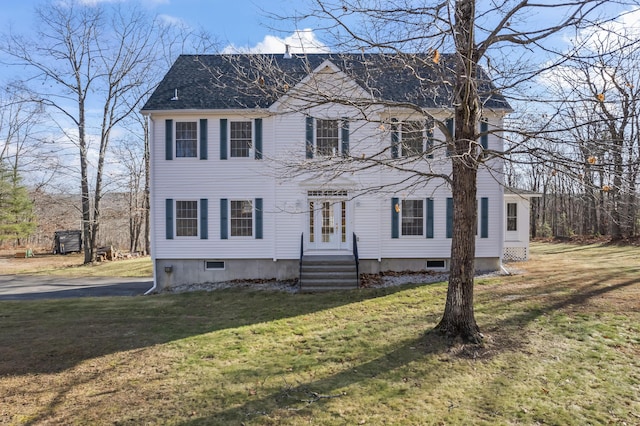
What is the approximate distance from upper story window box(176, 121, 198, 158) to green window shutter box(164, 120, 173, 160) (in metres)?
0.20

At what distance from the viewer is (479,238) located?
44.0 ft

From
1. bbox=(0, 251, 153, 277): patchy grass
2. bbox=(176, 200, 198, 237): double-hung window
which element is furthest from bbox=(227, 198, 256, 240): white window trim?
bbox=(0, 251, 153, 277): patchy grass

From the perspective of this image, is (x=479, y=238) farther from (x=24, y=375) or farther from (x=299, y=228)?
(x=24, y=375)

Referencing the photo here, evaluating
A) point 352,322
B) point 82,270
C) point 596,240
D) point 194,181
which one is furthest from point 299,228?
Result: point 596,240

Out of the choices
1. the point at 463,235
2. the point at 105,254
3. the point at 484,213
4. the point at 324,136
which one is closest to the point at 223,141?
the point at 324,136

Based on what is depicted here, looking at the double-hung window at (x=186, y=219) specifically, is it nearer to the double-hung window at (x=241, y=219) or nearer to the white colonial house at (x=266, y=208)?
the white colonial house at (x=266, y=208)

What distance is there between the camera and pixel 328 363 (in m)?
6.12

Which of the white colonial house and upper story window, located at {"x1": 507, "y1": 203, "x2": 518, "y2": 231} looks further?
upper story window, located at {"x1": 507, "y1": 203, "x2": 518, "y2": 231}

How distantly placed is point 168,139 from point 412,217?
9043mm

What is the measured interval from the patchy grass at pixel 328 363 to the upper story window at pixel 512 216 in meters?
6.70

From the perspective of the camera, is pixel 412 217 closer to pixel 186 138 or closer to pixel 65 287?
pixel 186 138

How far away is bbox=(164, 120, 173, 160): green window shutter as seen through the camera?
13.4 meters

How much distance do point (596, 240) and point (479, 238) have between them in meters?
19.1

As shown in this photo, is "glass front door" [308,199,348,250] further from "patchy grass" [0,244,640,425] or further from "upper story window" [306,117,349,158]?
"patchy grass" [0,244,640,425]
